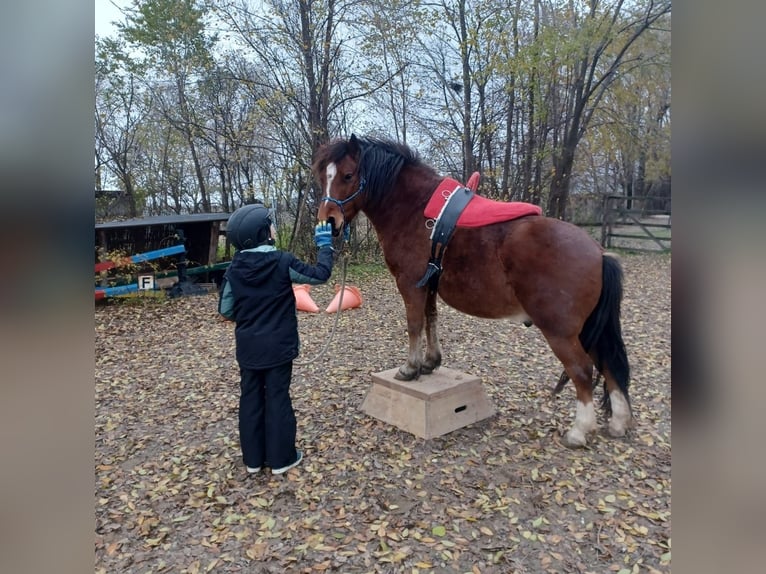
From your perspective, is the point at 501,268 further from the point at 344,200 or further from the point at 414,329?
the point at 344,200

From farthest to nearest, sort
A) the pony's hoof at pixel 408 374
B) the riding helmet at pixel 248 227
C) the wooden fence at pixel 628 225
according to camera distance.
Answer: the wooden fence at pixel 628 225
the pony's hoof at pixel 408 374
the riding helmet at pixel 248 227

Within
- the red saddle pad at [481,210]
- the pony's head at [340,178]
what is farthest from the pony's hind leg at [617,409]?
the pony's head at [340,178]

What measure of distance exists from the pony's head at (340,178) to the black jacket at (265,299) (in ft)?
1.78

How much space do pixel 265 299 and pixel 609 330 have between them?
233cm

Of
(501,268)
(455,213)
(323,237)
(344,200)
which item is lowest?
(501,268)

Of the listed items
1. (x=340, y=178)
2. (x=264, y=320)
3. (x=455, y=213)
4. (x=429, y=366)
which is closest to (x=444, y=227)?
(x=455, y=213)

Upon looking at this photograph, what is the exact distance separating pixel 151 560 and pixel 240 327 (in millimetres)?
1316

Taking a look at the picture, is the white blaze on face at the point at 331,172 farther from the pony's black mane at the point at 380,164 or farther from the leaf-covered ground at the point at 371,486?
the leaf-covered ground at the point at 371,486

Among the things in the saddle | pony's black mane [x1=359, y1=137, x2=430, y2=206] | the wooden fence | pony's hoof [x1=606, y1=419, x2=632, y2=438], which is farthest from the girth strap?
the wooden fence

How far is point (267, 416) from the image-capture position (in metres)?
3.04

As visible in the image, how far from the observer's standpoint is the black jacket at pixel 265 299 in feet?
9.56

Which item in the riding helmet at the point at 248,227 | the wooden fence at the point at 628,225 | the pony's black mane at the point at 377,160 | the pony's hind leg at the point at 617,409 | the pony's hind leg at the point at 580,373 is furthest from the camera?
the wooden fence at the point at 628,225
